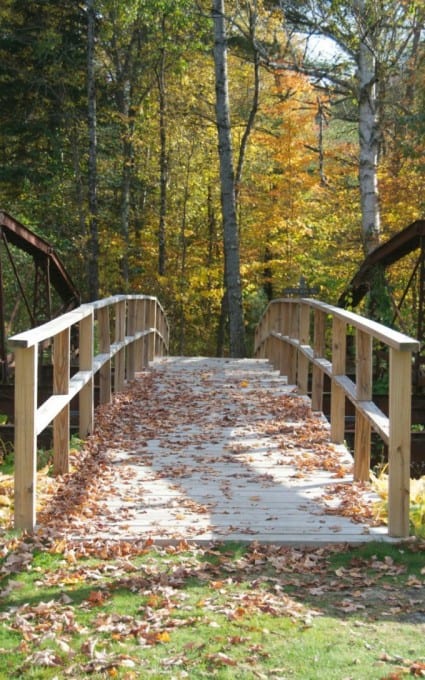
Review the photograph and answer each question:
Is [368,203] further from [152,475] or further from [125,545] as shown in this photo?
[125,545]

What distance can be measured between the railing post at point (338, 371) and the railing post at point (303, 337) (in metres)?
2.49

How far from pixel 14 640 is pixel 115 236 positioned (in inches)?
821

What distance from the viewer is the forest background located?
59.9ft

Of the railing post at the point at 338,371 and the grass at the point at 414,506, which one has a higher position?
the railing post at the point at 338,371

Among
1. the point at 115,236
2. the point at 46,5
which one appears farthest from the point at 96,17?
the point at 115,236

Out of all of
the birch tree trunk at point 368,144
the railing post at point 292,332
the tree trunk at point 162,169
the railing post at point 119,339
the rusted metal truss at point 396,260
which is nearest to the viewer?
the railing post at point 119,339

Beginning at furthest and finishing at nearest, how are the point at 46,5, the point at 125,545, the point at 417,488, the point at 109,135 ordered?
1. the point at 109,135
2. the point at 46,5
3. the point at 417,488
4. the point at 125,545

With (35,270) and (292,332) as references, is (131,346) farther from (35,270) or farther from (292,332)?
(35,270)

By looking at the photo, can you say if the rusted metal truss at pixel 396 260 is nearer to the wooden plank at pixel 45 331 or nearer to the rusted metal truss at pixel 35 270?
the rusted metal truss at pixel 35 270

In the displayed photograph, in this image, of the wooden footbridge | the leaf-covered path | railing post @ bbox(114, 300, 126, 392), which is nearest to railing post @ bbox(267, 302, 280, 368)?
the wooden footbridge

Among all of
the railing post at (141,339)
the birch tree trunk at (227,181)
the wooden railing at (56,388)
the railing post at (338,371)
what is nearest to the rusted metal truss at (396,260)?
the railing post at (338,371)

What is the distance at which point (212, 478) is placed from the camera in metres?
6.38

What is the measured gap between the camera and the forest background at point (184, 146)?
18266 millimetres

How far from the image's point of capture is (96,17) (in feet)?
69.8
